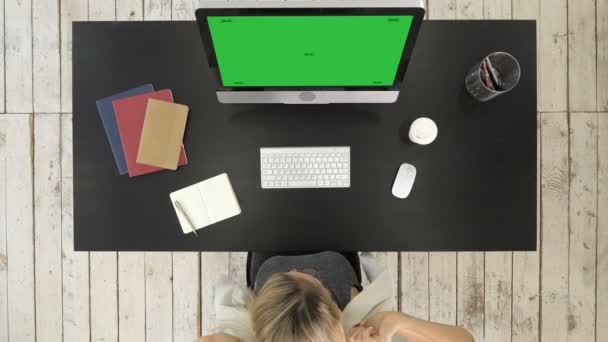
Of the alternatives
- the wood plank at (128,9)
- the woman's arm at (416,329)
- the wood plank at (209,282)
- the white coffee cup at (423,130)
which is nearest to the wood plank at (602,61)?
the white coffee cup at (423,130)

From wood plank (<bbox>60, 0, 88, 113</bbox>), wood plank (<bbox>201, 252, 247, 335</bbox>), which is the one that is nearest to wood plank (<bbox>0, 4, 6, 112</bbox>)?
wood plank (<bbox>60, 0, 88, 113</bbox>)

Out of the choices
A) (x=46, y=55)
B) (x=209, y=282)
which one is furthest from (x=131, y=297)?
(x=46, y=55)

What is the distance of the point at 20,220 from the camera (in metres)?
1.97

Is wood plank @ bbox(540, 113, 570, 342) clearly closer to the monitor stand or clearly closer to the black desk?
the black desk

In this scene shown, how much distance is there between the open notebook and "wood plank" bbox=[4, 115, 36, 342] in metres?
1.18

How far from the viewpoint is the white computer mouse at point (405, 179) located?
125cm

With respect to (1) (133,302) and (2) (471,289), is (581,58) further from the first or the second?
(1) (133,302)

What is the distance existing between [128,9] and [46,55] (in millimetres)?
457

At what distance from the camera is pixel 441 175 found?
1.26 meters

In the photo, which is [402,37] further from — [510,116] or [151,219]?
[151,219]

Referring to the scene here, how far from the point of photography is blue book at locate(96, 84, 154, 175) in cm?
126

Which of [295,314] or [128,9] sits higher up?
[128,9]

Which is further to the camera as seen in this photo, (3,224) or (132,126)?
(3,224)

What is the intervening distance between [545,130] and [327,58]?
4.74 feet
